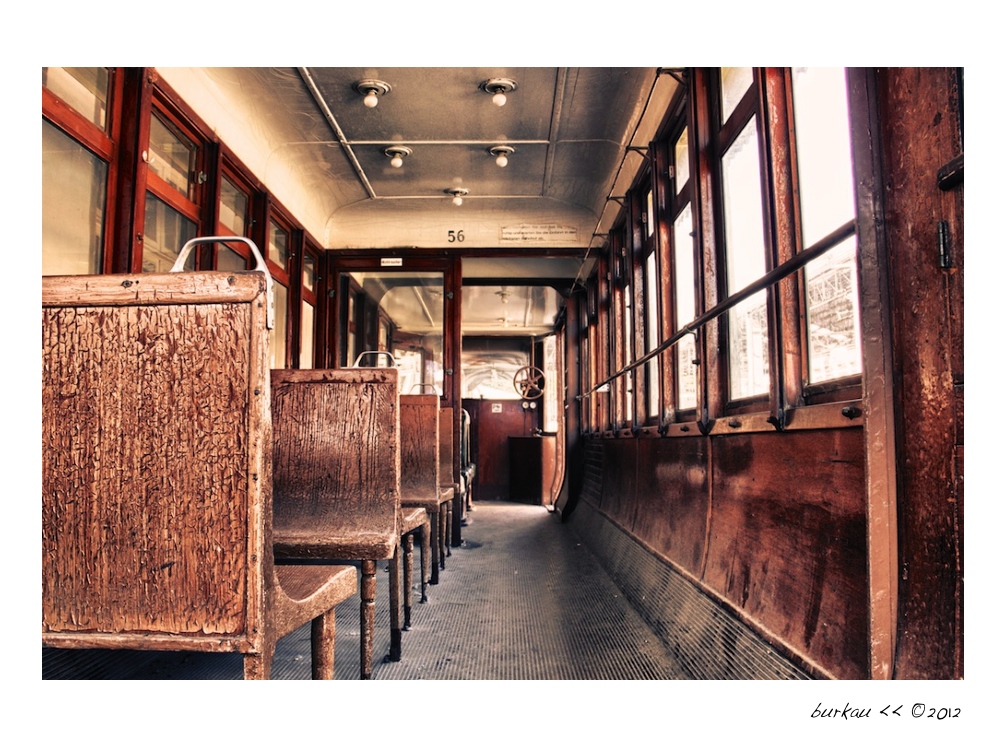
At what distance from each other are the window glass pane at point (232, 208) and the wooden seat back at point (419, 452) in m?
1.48

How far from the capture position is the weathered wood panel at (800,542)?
4.77 ft

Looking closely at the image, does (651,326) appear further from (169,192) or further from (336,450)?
(169,192)

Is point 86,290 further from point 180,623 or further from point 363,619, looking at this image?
point 363,619

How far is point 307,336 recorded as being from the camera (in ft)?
18.2

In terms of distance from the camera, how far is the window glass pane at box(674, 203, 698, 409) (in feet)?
11.3

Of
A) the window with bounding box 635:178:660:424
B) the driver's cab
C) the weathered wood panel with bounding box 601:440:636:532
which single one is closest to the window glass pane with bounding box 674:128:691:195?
the window with bounding box 635:178:660:424

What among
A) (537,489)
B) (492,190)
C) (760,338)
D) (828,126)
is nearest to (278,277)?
(492,190)

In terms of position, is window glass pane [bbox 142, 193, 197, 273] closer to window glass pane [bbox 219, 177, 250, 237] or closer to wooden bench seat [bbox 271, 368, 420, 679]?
window glass pane [bbox 219, 177, 250, 237]

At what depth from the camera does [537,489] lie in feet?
29.8

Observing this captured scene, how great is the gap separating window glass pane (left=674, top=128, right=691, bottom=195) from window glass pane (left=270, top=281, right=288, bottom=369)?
113 inches

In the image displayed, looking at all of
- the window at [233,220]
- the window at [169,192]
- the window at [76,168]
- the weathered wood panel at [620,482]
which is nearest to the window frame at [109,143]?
the window at [76,168]

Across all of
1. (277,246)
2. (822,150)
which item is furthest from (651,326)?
(277,246)

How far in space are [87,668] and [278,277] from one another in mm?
3339
